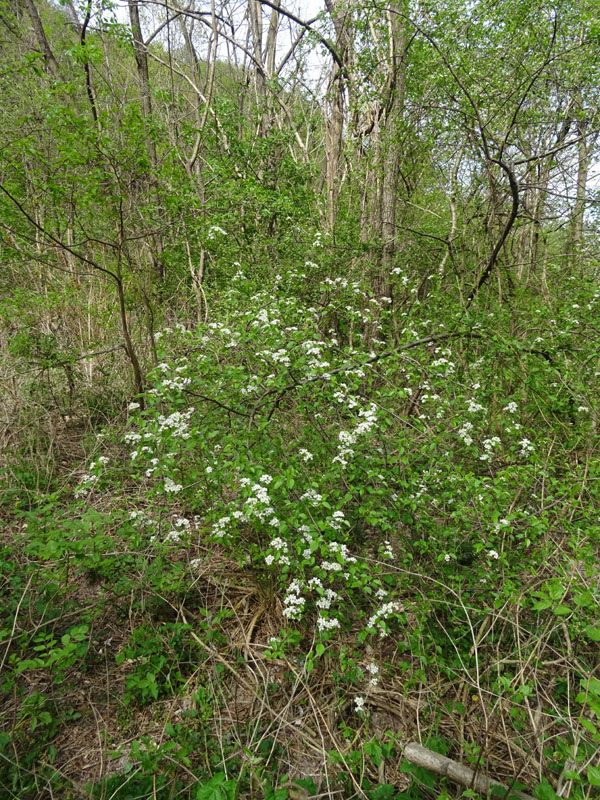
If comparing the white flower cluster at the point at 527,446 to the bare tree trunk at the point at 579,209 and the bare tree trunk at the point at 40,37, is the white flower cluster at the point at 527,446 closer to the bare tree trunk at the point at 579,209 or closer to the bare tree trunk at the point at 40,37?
the bare tree trunk at the point at 579,209

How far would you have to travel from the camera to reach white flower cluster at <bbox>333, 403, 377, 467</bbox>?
94.2 inches

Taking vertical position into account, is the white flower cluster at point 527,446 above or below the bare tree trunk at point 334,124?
below

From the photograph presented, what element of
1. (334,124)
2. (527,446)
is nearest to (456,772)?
(527,446)

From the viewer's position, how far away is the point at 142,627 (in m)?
2.64

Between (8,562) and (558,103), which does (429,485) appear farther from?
(558,103)

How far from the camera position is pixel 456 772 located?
1734 millimetres

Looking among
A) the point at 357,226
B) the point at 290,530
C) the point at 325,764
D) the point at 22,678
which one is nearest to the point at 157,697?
the point at 22,678

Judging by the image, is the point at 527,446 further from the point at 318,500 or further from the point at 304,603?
the point at 304,603

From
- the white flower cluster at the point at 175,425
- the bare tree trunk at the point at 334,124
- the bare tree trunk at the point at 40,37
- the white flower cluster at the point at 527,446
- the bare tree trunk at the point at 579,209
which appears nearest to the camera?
the white flower cluster at the point at 175,425

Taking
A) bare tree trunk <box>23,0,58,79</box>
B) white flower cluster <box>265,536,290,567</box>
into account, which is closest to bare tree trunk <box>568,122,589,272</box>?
white flower cluster <box>265,536,290,567</box>

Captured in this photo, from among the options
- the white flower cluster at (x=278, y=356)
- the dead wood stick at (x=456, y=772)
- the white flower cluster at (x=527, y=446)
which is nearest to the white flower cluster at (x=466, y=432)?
the white flower cluster at (x=527, y=446)

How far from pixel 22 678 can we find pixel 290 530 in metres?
1.79

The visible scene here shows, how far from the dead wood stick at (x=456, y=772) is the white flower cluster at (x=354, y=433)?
131cm

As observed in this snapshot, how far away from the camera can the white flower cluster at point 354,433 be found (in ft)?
7.85
